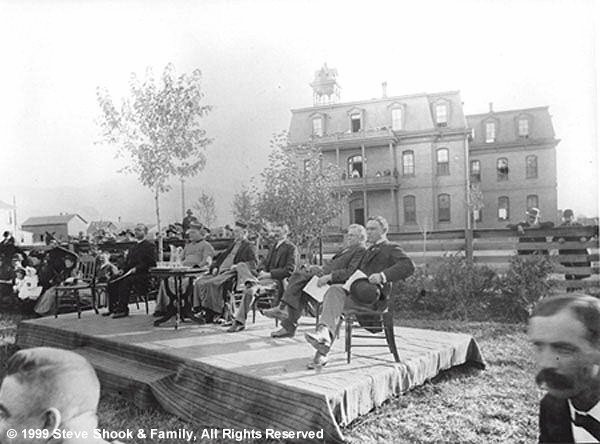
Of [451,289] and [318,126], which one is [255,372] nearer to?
[451,289]

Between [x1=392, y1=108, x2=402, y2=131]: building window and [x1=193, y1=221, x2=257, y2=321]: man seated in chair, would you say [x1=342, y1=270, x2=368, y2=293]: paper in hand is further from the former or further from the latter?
[x1=392, y1=108, x2=402, y2=131]: building window

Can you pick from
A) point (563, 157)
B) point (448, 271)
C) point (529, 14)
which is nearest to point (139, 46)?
point (529, 14)

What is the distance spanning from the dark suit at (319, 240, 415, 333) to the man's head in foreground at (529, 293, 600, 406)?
1.86 meters

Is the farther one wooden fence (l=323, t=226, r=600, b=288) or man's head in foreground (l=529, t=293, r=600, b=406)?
wooden fence (l=323, t=226, r=600, b=288)

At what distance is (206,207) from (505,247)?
429 centimetres

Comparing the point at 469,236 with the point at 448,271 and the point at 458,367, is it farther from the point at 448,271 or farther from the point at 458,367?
the point at 458,367

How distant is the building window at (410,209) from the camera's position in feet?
42.4

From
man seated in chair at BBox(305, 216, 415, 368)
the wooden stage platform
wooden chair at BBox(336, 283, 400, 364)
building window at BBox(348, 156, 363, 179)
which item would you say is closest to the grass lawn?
the wooden stage platform

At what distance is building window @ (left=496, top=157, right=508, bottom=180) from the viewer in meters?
17.3

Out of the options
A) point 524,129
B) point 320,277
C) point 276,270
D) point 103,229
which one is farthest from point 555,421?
point 524,129

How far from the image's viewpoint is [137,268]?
5.22m

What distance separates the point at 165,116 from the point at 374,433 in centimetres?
460

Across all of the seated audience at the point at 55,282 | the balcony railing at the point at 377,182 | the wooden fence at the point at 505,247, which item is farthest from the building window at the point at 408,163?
the seated audience at the point at 55,282

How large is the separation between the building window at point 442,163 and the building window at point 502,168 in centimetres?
510
